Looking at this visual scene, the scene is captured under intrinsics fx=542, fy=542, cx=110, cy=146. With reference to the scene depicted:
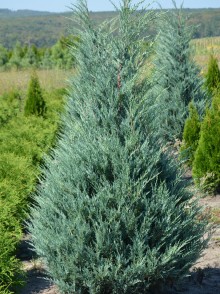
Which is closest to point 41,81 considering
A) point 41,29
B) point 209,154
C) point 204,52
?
point 204,52

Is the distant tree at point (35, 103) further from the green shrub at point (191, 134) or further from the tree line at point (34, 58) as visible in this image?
the tree line at point (34, 58)

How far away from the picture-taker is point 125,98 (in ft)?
13.3

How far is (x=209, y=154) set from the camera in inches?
328

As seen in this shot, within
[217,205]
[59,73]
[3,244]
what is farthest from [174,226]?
[59,73]

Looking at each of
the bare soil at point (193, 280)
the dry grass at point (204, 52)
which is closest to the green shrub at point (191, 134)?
the bare soil at point (193, 280)

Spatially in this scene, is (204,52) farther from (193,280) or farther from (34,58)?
(193,280)

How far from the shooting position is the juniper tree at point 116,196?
3873 millimetres

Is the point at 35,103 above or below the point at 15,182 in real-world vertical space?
below

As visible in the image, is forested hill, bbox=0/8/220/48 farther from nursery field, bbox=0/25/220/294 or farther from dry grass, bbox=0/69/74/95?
nursery field, bbox=0/25/220/294

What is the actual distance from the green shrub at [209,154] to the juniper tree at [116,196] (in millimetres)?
4141

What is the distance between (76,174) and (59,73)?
20.8m

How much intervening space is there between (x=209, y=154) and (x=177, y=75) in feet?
11.5

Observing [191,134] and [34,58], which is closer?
[191,134]

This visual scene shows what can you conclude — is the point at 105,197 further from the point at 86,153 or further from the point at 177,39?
the point at 177,39
